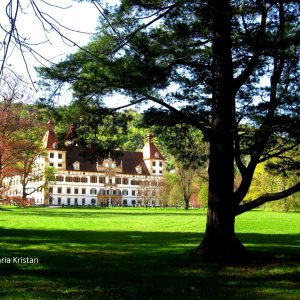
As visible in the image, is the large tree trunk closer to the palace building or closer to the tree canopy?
the tree canopy

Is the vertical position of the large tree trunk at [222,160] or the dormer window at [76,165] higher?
the dormer window at [76,165]

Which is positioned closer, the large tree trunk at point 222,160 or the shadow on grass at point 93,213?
the large tree trunk at point 222,160

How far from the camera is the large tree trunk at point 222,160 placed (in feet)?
34.0

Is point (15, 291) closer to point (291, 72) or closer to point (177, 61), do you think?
point (177, 61)

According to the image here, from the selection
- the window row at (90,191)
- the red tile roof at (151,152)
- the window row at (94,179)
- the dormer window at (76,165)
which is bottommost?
the window row at (90,191)

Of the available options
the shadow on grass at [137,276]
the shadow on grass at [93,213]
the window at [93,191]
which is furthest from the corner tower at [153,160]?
the shadow on grass at [137,276]

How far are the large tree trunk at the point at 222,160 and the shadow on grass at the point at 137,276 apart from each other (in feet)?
2.47

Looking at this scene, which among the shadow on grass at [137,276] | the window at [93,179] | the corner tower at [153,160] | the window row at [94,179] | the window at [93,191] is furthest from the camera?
the corner tower at [153,160]

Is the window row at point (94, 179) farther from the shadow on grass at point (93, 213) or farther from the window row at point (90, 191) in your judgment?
the shadow on grass at point (93, 213)

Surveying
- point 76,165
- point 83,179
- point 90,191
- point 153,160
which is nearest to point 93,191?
point 90,191

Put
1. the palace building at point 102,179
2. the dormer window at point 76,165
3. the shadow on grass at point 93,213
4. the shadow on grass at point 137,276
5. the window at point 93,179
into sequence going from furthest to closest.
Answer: the window at point 93,179 → the dormer window at point 76,165 → the palace building at point 102,179 → the shadow on grass at point 93,213 → the shadow on grass at point 137,276

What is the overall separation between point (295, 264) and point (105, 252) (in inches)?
186

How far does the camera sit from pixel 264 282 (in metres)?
7.65

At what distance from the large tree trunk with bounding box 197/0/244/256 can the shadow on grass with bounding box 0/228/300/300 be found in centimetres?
75
